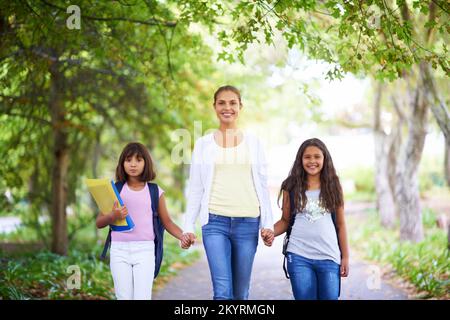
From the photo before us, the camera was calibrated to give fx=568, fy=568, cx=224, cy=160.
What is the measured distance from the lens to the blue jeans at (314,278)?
4016 millimetres

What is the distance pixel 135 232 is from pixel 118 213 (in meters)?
0.20

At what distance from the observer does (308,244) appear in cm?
406

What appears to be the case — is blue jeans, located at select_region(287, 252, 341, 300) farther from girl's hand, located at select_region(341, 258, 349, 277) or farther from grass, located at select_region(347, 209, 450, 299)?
grass, located at select_region(347, 209, 450, 299)

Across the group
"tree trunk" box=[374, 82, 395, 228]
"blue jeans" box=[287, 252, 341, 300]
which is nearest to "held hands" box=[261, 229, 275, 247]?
"blue jeans" box=[287, 252, 341, 300]

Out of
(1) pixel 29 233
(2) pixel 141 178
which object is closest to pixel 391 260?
(2) pixel 141 178

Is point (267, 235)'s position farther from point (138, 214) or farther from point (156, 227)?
point (138, 214)

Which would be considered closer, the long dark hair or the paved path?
the long dark hair

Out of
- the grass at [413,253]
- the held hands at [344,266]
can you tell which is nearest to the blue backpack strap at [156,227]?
the held hands at [344,266]

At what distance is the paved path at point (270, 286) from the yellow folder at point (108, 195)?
379 cm

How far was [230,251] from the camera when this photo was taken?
165 inches

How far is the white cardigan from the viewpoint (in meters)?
4.18

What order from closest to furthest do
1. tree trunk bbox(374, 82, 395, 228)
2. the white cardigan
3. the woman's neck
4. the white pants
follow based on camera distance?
the white pants
the white cardigan
the woman's neck
tree trunk bbox(374, 82, 395, 228)

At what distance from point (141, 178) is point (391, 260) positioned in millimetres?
6449

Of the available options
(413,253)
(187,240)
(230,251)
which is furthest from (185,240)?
(413,253)
